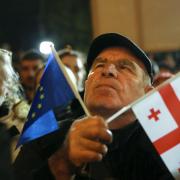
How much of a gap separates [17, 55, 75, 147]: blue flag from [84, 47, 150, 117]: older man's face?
0.87ft

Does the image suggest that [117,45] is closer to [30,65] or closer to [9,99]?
[9,99]

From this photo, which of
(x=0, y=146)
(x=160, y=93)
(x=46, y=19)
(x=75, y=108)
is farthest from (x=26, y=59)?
(x=46, y=19)

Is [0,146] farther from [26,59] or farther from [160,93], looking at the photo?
[26,59]

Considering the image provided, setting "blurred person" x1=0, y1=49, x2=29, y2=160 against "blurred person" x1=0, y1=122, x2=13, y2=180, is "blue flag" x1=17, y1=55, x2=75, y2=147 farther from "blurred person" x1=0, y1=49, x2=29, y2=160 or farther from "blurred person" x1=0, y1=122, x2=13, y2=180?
"blurred person" x1=0, y1=49, x2=29, y2=160

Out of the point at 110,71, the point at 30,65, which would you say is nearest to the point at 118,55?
the point at 110,71

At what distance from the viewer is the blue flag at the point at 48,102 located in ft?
7.45

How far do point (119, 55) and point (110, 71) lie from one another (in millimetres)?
164

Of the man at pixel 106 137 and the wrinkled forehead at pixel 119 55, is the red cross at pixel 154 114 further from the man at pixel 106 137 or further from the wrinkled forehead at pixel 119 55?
the wrinkled forehead at pixel 119 55

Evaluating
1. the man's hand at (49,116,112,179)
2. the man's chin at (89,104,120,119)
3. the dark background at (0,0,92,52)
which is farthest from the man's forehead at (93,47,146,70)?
the dark background at (0,0,92,52)

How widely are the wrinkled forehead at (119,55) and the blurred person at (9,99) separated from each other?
0.82 metres

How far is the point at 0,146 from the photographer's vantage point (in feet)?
4.73

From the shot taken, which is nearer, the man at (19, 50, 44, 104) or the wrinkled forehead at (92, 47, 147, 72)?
the wrinkled forehead at (92, 47, 147, 72)

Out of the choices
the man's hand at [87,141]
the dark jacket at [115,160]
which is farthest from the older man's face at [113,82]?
the man's hand at [87,141]

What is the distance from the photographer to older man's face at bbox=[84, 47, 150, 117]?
253cm
